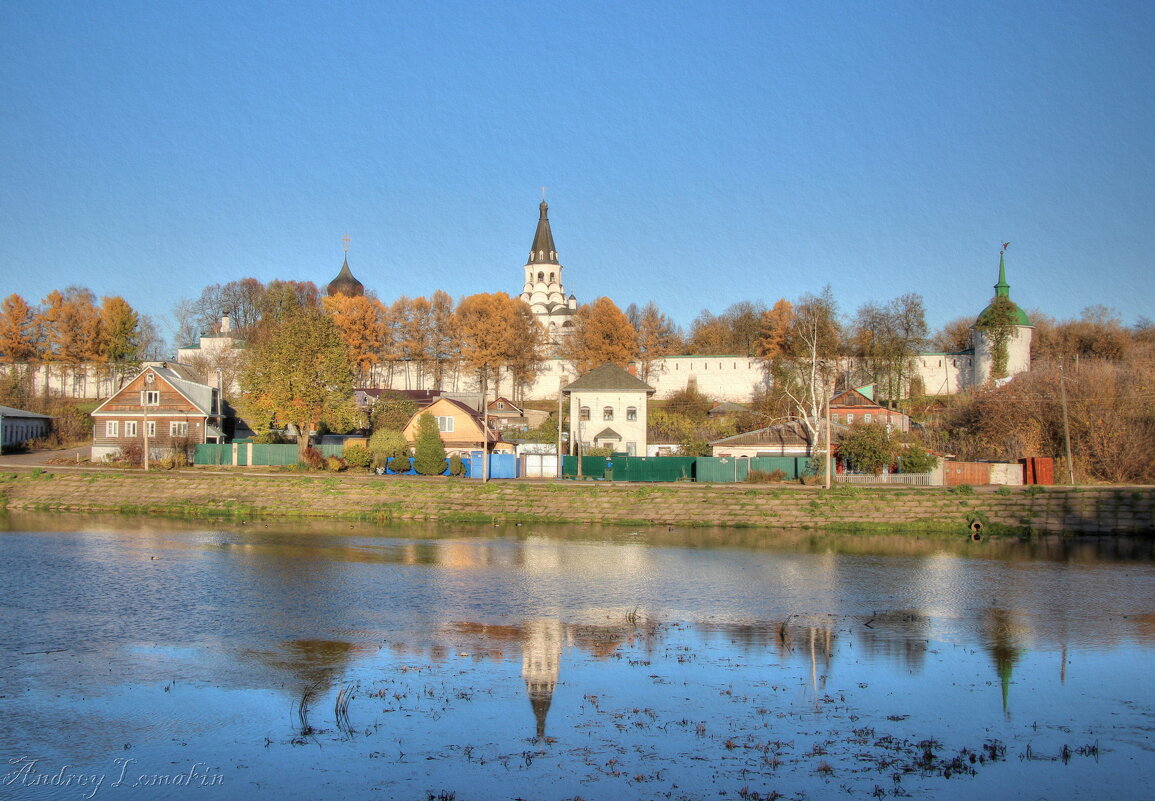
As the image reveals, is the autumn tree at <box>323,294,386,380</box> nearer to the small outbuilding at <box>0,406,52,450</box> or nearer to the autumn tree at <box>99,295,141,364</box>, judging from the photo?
the autumn tree at <box>99,295,141,364</box>

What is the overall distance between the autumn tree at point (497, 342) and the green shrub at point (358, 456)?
30.1 m

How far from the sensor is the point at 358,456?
4912 cm

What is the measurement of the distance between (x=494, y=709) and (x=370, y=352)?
7723 centimetres

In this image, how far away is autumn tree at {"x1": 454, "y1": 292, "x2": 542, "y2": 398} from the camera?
82.9 meters

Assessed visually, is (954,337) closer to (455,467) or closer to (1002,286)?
(1002,286)

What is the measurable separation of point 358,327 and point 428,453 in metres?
41.7

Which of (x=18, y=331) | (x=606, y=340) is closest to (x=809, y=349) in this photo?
(x=606, y=340)

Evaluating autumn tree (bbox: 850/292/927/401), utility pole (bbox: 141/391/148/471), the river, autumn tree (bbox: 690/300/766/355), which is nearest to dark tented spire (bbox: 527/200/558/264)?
autumn tree (bbox: 690/300/766/355)

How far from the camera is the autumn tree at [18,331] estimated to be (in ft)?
274

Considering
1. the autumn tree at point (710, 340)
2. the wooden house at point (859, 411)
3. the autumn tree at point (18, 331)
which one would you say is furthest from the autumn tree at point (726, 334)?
the autumn tree at point (18, 331)

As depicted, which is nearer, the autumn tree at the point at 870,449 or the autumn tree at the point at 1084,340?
the autumn tree at the point at 870,449

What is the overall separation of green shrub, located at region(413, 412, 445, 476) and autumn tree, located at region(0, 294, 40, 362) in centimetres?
5440

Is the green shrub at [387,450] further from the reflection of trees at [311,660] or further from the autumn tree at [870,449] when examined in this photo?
the reflection of trees at [311,660]

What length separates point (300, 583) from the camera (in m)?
24.2
